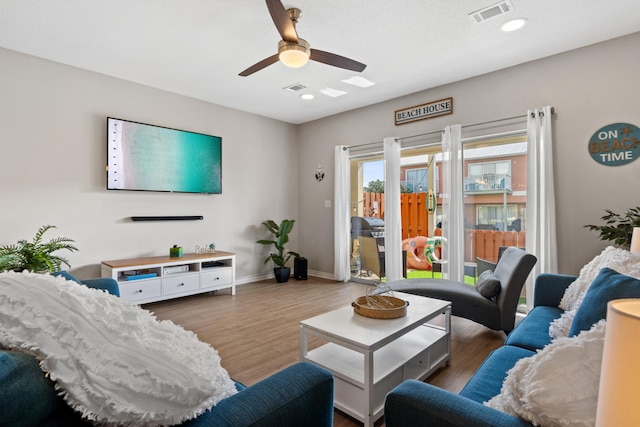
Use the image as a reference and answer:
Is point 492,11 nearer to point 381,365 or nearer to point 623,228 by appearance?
point 623,228

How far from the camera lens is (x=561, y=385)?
31.3 inches

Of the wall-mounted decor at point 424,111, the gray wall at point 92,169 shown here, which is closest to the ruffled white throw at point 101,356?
the gray wall at point 92,169

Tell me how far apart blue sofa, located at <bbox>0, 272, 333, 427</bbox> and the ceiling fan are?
2.13m

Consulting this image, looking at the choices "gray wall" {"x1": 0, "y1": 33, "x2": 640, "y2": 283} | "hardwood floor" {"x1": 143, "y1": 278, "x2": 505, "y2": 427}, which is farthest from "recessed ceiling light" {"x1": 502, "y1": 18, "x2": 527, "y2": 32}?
"hardwood floor" {"x1": 143, "y1": 278, "x2": 505, "y2": 427}

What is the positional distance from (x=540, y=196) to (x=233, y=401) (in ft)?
11.7

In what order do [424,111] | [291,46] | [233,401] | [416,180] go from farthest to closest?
1. [416,180]
2. [424,111]
3. [291,46]
4. [233,401]

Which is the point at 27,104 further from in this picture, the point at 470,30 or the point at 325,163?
the point at 470,30

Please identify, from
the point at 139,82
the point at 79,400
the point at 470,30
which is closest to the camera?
the point at 79,400

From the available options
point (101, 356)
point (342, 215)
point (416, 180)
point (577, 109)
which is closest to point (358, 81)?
point (416, 180)

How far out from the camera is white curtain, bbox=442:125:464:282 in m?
3.92

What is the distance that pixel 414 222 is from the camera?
18.6 ft

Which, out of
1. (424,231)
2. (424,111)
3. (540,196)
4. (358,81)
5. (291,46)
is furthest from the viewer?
(424,231)

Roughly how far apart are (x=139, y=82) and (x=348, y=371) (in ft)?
13.5

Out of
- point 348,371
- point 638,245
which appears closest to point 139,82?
point 348,371
